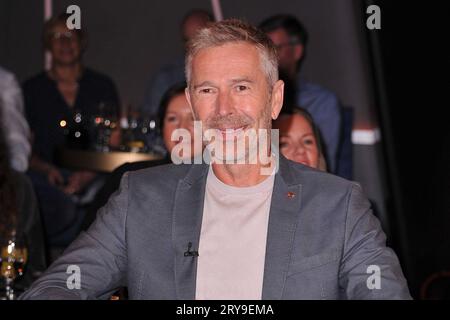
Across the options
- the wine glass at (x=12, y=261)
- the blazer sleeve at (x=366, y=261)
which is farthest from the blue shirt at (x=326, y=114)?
the blazer sleeve at (x=366, y=261)

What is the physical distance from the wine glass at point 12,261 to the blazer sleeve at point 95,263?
2.88ft

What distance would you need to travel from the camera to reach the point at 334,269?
2.40m

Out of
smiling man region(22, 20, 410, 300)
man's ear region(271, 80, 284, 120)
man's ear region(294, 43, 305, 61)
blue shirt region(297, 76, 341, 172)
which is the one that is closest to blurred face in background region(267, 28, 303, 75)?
man's ear region(294, 43, 305, 61)

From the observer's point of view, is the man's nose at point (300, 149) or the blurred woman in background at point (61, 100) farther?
the blurred woman in background at point (61, 100)

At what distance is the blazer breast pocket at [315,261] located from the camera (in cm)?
240

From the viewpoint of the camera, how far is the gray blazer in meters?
2.38

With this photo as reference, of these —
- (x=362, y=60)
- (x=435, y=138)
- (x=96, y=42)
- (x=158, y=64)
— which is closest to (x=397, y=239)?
(x=435, y=138)

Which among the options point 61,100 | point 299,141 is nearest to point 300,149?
point 299,141

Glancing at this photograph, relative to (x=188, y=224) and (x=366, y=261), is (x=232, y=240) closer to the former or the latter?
(x=188, y=224)

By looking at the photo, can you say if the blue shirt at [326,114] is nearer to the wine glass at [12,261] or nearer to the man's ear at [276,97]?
the wine glass at [12,261]

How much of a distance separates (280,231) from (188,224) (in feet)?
0.81

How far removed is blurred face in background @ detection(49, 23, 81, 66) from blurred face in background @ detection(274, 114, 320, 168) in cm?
324

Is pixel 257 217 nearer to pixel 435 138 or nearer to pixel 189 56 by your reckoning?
pixel 189 56

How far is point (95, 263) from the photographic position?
2.42 m
